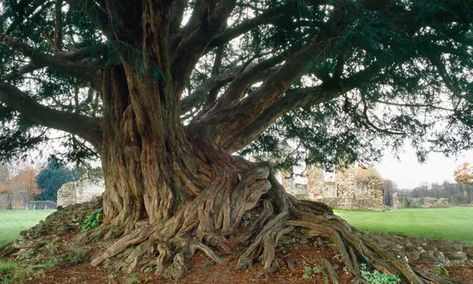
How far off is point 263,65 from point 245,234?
3253 mm

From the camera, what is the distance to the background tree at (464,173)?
28656mm

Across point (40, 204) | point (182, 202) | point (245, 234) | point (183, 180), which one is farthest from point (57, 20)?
point (40, 204)

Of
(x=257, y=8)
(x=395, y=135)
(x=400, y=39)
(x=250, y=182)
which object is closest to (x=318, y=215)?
(x=250, y=182)

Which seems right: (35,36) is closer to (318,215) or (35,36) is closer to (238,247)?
(238,247)

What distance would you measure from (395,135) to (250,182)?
4.98m

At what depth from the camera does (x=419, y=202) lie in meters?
26.1

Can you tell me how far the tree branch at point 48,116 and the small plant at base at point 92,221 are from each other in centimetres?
124

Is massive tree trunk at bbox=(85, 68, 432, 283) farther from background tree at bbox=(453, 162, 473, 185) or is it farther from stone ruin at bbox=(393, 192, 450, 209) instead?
background tree at bbox=(453, 162, 473, 185)

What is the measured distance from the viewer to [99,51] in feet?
17.6

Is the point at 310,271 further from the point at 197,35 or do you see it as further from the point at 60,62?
the point at 60,62

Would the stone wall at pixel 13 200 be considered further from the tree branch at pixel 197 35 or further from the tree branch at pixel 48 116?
the tree branch at pixel 197 35

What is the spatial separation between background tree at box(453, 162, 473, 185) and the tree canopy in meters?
21.8

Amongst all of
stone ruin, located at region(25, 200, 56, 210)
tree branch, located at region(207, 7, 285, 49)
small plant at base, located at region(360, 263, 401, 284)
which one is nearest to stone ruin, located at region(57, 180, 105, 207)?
stone ruin, located at region(25, 200, 56, 210)

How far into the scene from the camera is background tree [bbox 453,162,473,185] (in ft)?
94.0
